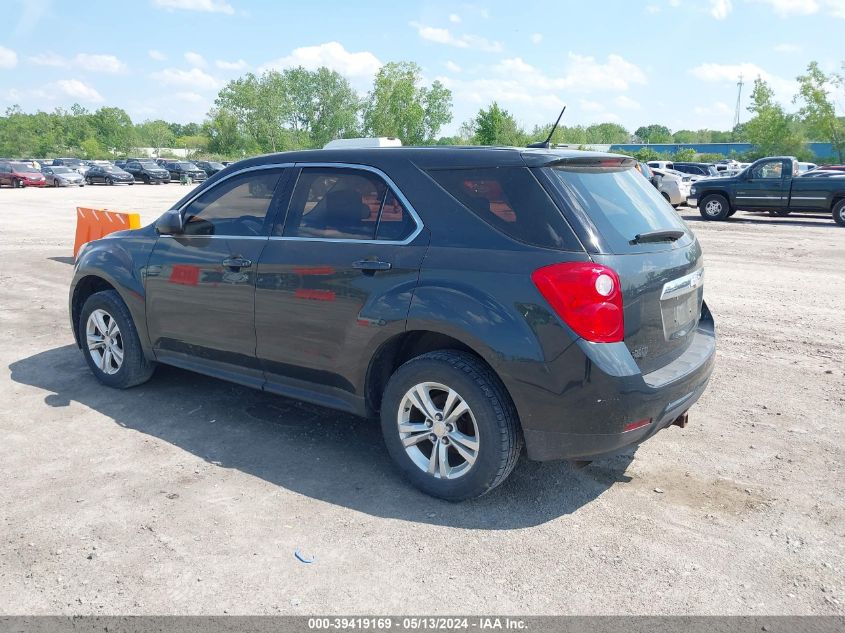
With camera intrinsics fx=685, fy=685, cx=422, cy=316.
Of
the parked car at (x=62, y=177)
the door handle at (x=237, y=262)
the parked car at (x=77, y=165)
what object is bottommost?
the door handle at (x=237, y=262)

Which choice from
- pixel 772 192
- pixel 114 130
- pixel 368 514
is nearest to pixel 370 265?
pixel 368 514

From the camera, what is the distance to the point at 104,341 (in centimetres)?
548

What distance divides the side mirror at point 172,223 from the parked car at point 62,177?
4349 centimetres

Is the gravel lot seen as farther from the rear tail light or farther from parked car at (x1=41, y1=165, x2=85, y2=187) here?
parked car at (x1=41, y1=165, x2=85, y2=187)

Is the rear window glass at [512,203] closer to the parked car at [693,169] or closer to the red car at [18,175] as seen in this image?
the parked car at [693,169]

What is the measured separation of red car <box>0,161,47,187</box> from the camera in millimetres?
40625

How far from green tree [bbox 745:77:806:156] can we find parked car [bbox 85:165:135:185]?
164ft

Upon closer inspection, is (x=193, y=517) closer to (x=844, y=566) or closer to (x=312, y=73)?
(x=844, y=566)

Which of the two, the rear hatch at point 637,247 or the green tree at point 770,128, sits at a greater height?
the green tree at point 770,128

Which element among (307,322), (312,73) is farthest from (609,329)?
(312,73)

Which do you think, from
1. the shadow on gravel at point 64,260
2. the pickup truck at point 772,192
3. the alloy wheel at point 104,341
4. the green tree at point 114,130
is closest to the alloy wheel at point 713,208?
the pickup truck at point 772,192

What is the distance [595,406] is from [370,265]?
1.45 m

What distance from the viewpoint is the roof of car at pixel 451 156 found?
362 cm

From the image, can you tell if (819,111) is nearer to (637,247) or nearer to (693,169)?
(693,169)
